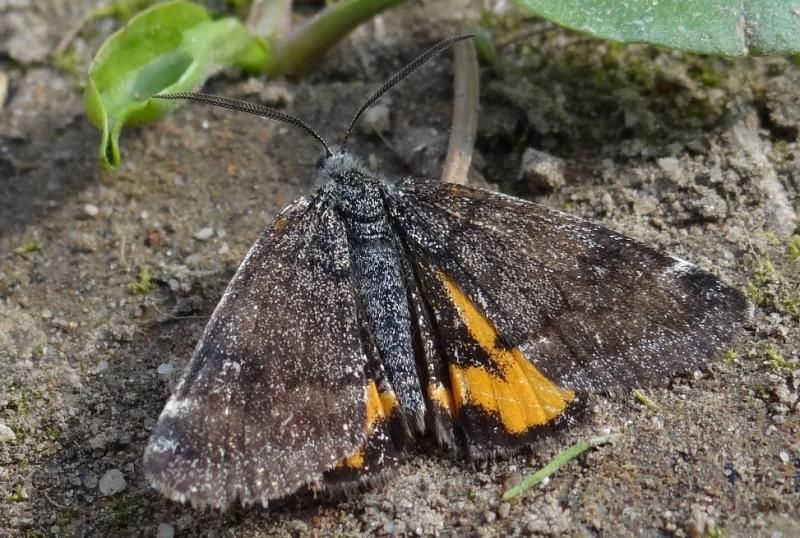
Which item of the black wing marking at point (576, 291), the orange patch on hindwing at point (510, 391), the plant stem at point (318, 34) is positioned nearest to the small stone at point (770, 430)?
the black wing marking at point (576, 291)

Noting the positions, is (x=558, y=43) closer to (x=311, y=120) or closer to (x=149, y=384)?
(x=311, y=120)

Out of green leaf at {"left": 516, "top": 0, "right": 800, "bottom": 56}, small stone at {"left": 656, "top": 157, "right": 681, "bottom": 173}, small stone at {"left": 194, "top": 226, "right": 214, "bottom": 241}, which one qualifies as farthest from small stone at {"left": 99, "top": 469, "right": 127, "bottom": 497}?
small stone at {"left": 656, "top": 157, "right": 681, "bottom": 173}

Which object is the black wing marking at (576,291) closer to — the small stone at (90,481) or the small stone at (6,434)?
the small stone at (90,481)

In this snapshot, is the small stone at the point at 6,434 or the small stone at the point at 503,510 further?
the small stone at the point at 6,434

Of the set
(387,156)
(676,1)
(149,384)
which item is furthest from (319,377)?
(676,1)

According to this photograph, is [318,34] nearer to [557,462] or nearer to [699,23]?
[699,23]

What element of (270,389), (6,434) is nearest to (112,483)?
(6,434)

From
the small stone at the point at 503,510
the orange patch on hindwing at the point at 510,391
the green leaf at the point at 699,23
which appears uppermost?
the green leaf at the point at 699,23
